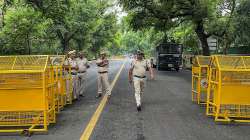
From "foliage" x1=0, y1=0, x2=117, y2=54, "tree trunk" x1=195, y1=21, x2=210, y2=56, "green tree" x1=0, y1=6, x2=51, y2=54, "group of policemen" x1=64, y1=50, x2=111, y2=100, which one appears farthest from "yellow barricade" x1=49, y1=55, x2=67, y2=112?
"tree trunk" x1=195, y1=21, x2=210, y2=56

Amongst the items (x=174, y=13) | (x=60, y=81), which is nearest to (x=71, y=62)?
(x=60, y=81)

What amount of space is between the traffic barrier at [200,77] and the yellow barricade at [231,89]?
2.11 meters

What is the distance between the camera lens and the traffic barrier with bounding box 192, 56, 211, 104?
14.5 m

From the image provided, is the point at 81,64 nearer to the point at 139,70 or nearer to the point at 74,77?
the point at 74,77

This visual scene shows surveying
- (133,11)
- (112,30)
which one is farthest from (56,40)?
(112,30)

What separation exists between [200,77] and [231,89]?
10.1 ft

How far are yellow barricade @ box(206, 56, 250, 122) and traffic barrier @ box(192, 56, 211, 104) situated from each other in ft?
6.91

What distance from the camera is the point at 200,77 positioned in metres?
14.6

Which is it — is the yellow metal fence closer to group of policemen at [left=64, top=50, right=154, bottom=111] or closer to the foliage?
group of policemen at [left=64, top=50, right=154, bottom=111]

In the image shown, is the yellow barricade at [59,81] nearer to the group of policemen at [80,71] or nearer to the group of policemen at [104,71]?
the group of policemen at [104,71]

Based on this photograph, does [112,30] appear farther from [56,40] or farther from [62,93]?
[62,93]

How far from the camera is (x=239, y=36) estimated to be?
31.6m

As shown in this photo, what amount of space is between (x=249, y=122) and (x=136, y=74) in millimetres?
3997

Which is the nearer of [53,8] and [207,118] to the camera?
[207,118]
